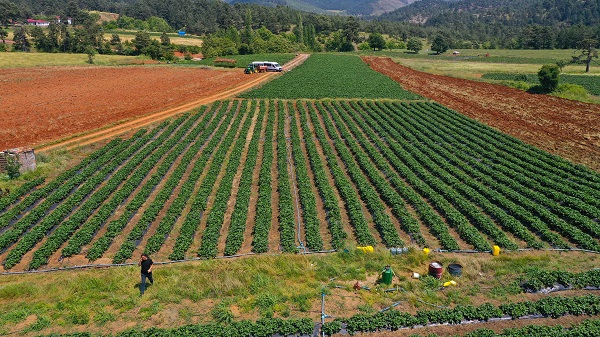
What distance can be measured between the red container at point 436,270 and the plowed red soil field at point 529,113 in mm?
19575

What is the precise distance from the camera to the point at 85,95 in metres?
45.9

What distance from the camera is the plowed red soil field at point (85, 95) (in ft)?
111

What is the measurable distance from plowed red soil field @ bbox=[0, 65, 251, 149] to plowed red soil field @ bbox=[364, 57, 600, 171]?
31.2m

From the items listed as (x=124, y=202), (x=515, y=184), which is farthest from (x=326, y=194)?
(x=515, y=184)

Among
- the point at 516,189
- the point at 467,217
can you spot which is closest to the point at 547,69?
the point at 516,189

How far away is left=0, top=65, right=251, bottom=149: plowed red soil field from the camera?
33825 millimetres

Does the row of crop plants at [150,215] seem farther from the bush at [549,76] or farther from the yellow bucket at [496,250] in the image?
the bush at [549,76]

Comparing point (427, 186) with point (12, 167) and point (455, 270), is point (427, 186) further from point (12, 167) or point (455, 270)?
point (12, 167)

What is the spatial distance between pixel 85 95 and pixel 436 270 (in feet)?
153

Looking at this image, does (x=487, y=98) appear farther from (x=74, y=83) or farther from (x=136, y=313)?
(x=74, y=83)

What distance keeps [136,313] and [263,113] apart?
94.9 ft

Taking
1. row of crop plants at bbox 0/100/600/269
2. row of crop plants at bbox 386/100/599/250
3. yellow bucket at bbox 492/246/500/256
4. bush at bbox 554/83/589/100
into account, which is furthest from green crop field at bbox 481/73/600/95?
yellow bucket at bbox 492/246/500/256

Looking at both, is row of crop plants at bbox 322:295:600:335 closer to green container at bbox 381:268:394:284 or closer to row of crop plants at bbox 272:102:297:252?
green container at bbox 381:268:394:284

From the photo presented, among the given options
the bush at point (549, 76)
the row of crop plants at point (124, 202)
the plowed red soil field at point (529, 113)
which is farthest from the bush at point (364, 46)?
the row of crop plants at point (124, 202)
